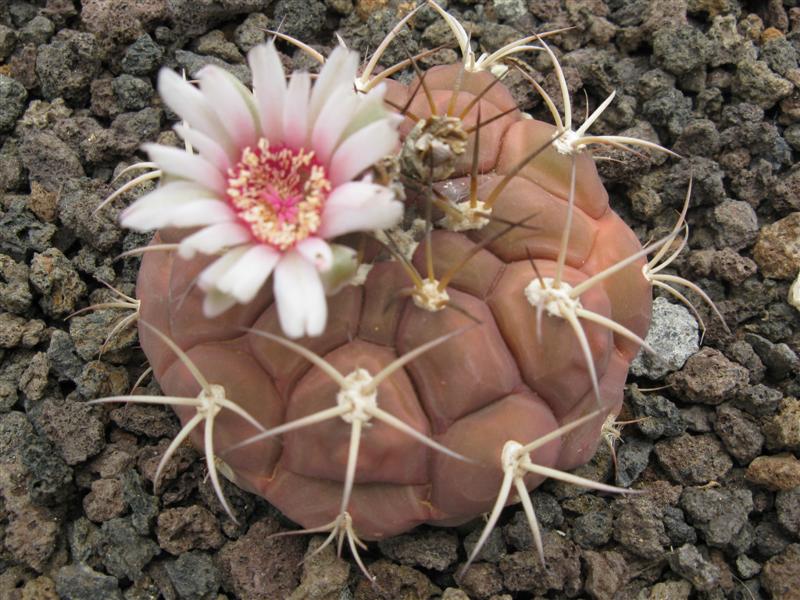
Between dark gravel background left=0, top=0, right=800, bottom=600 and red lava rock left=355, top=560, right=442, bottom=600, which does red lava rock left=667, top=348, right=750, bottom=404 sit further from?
red lava rock left=355, top=560, right=442, bottom=600

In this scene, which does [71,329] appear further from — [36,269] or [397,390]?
[397,390]

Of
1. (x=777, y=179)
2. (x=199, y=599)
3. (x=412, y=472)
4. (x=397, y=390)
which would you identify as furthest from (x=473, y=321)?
(x=777, y=179)

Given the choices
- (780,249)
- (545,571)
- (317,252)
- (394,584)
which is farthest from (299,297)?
(780,249)

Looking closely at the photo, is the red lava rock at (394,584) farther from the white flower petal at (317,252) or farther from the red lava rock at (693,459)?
the white flower petal at (317,252)

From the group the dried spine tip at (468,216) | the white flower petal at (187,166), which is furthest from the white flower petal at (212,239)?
the dried spine tip at (468,216)

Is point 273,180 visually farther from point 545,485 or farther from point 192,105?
point 545,485

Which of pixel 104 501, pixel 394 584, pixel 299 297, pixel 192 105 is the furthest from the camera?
pixel 104 501

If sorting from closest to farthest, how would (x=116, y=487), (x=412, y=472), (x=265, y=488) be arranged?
(x=412, y=472) < (x=265, y=488) < (x=116, y=487)

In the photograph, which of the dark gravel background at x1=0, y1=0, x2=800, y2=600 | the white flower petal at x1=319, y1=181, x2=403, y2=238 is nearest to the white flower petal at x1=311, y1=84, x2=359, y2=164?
the white flower petal at x1=319, y1=181, x2=403, y2=238
